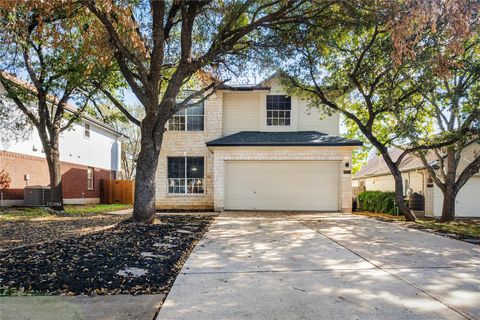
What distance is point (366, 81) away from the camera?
39.8ft

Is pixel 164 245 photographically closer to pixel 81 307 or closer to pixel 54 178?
pixel 81 307

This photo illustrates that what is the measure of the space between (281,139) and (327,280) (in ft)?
37.5

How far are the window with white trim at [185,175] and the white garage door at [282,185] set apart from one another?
1.61m

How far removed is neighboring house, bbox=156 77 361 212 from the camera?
1527 cm

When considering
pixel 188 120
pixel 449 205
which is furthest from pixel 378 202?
pixel 188 120

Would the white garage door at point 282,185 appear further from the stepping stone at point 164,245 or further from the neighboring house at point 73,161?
the stepping stone at point 164,245

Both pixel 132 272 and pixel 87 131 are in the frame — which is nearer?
pixel 132 272

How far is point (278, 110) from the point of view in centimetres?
1706

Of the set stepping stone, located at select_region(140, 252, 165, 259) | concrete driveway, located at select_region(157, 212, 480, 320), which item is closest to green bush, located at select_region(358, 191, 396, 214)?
concrete driveway, located at select_region(157, 212, 480, 320)

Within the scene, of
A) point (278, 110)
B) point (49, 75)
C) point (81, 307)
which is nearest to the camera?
point (81, 307)

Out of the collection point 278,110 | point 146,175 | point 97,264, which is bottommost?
point 97,264

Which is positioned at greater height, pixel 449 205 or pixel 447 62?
pixel 447 62

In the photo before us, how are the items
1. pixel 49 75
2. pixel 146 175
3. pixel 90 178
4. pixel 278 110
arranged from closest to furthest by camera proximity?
pixel 146 175 < pixel 49 75 < pixel 278 110 < pixel 90 178

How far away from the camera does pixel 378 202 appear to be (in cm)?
2102
